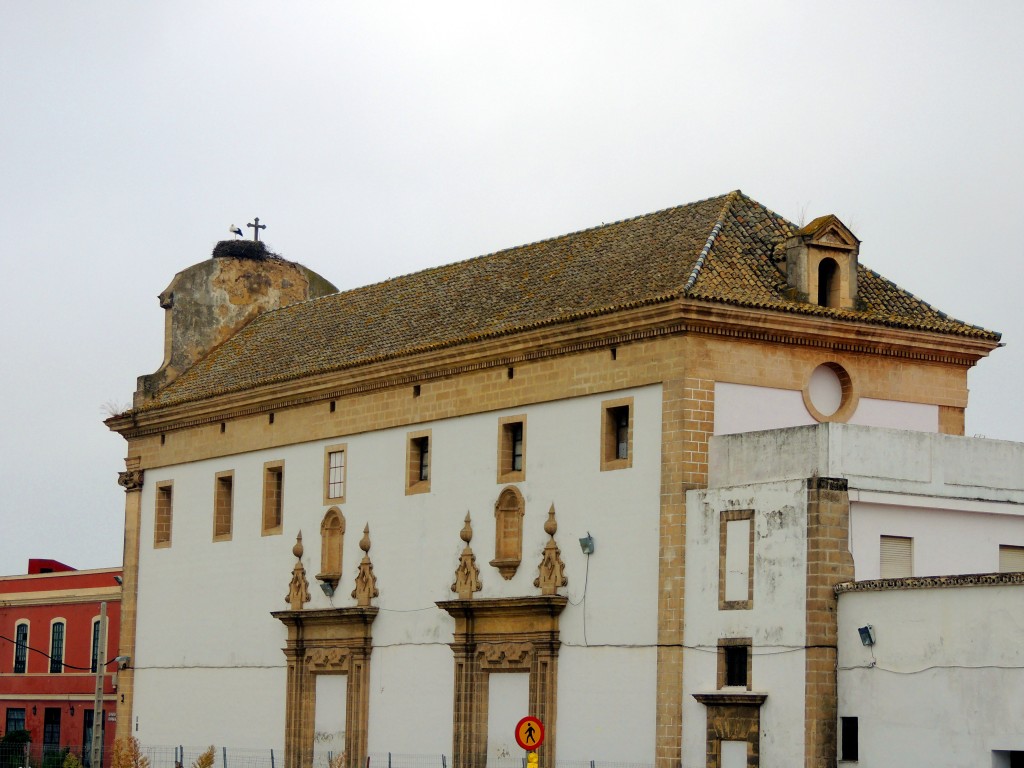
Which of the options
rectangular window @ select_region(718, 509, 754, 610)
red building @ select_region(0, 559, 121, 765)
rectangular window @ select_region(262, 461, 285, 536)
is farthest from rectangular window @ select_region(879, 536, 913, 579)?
red building @ select_region(0, 559, 121, 765)

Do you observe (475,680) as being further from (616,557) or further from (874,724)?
(874,724)

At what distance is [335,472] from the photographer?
43531 mm

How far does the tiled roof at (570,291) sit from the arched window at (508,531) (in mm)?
3086

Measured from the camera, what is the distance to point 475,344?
39156 millimetres

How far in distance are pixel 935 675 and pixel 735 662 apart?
4.24m

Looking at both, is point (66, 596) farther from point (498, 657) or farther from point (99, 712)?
A: point (498, 657)

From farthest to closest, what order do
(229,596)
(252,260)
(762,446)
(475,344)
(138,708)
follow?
(252,260) < (138,708) < (229,596) < (475,344) < (762,446)

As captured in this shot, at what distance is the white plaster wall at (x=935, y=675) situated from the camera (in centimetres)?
2864

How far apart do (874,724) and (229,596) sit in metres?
19.8

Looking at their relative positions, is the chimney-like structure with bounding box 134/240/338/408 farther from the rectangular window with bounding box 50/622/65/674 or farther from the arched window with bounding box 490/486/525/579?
the arched window with bounding box 490/486/525/579

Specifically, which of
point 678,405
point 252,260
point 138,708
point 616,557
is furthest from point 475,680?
point 252,260

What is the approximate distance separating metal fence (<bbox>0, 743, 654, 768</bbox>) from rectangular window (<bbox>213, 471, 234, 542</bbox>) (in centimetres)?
489

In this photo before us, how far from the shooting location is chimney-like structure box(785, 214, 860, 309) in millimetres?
36375

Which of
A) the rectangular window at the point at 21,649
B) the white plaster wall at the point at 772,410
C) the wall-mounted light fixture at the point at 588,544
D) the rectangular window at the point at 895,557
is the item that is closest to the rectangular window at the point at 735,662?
the rectangular window at the point at 895,557
